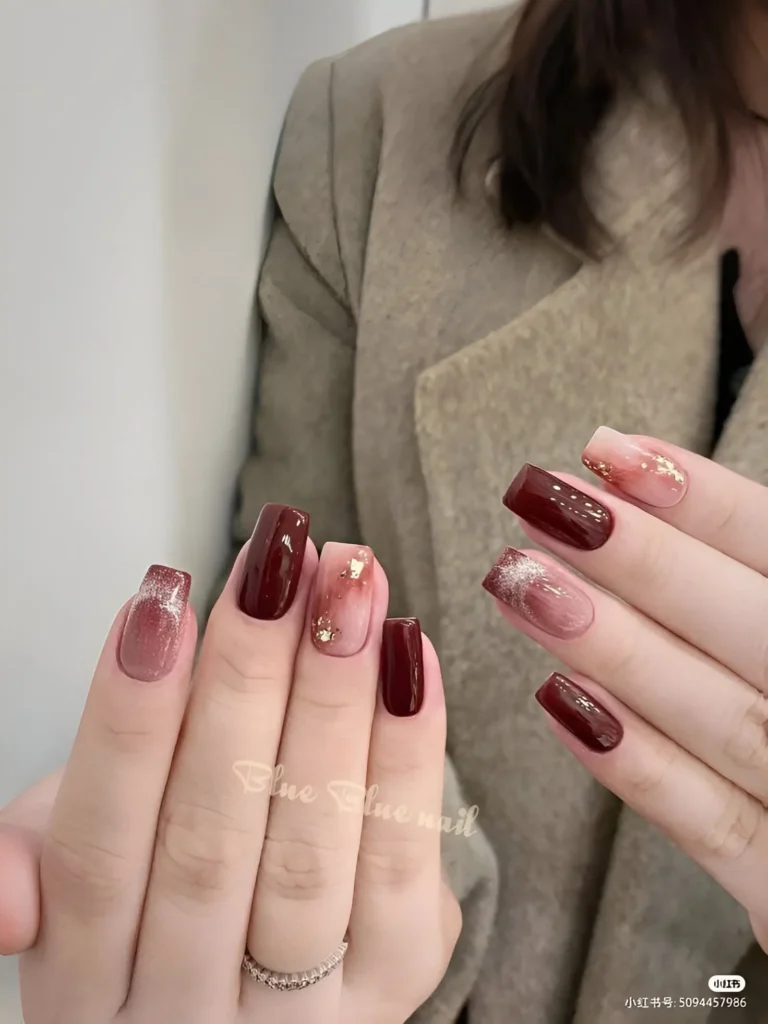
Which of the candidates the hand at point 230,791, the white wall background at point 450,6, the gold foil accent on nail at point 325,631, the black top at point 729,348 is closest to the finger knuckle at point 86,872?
the hand at point 230,791

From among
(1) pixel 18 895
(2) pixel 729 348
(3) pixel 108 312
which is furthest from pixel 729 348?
(1) pixel 18 895

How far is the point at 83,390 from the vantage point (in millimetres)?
A: 315

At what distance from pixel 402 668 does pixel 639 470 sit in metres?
0.13

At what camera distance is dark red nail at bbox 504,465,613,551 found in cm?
29

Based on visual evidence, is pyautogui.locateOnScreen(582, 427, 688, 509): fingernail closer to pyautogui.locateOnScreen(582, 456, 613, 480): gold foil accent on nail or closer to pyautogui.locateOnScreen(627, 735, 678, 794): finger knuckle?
pyautogui.locateOnScreen(582, 456, 613, 480): gold foil accent on nail

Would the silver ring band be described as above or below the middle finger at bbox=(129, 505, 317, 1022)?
below

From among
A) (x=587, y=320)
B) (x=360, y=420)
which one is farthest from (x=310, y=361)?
(x=587, y=320)

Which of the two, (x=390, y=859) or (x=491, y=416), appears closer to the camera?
(x=390, y=859)

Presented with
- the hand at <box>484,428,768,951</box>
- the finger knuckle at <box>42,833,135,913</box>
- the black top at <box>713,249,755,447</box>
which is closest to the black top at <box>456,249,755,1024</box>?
the black top at <box>713,249,755,447</box>

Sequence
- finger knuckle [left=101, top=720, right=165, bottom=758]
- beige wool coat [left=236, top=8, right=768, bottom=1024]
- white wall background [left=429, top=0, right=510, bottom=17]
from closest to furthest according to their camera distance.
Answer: finger knuckle [left=101, top=720, right=165, bottom=758] → beige wool coat [left=236, top=8, right=768, bottom=1024] → white wall background [left=429, top=0, right=510, bottom=17]

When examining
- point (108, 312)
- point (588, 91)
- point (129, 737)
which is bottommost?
point (129, 737)

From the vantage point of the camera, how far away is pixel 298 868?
27 cm

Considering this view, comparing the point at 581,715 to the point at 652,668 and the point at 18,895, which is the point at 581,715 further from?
the point at 18,895

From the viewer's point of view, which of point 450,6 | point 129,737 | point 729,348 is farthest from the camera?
point 450,6
